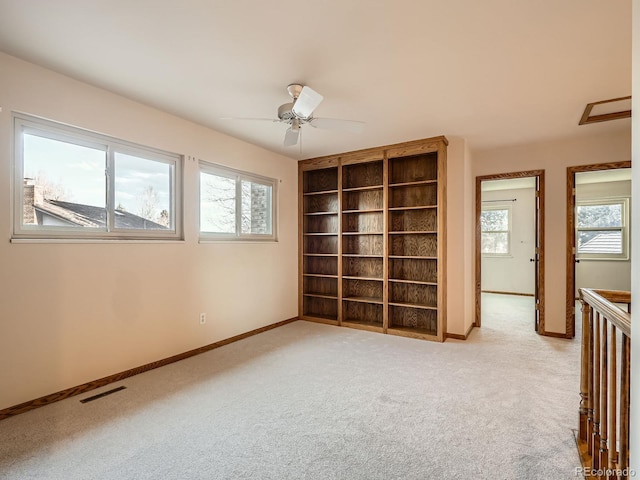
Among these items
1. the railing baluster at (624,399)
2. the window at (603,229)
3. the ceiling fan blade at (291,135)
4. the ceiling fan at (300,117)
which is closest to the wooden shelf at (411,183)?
the ceiling fan at (300,117)

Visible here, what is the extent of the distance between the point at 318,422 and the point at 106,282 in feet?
6.57

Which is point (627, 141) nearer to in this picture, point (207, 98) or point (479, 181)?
point (479, 181)

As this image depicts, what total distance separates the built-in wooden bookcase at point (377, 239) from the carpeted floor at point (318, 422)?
3.31ft

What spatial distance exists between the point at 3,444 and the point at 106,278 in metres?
1.18

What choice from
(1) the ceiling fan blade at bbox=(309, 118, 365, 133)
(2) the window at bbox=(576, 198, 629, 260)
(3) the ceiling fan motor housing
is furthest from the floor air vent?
(2) the window at bbox=(576, 198, 629, 260)

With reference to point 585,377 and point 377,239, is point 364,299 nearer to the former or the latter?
point 377,239

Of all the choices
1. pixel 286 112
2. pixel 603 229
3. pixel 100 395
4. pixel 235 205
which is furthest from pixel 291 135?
pixel 603 229

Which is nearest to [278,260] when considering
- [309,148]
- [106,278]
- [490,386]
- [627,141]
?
[309,148]

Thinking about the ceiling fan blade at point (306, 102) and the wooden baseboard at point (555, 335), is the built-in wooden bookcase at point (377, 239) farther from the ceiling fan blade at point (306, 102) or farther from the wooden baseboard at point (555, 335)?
the ceiling fan blade at point (306, 102)

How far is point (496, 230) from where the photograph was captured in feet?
25.0

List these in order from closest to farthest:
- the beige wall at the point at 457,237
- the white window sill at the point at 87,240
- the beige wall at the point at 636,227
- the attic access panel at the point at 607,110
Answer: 1. the beige wall at the point at 636,227
2. the white window sill at the point at 87,240
3. the attic access panel at the point at 607,110
4. the beige wall at the point at 457,237

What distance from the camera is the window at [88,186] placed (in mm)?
2393

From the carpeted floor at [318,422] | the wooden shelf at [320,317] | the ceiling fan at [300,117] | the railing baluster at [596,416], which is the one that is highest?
the ceiling fan at [300,117]

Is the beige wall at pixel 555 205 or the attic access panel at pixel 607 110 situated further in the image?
the beige wall at pixel 555 205
